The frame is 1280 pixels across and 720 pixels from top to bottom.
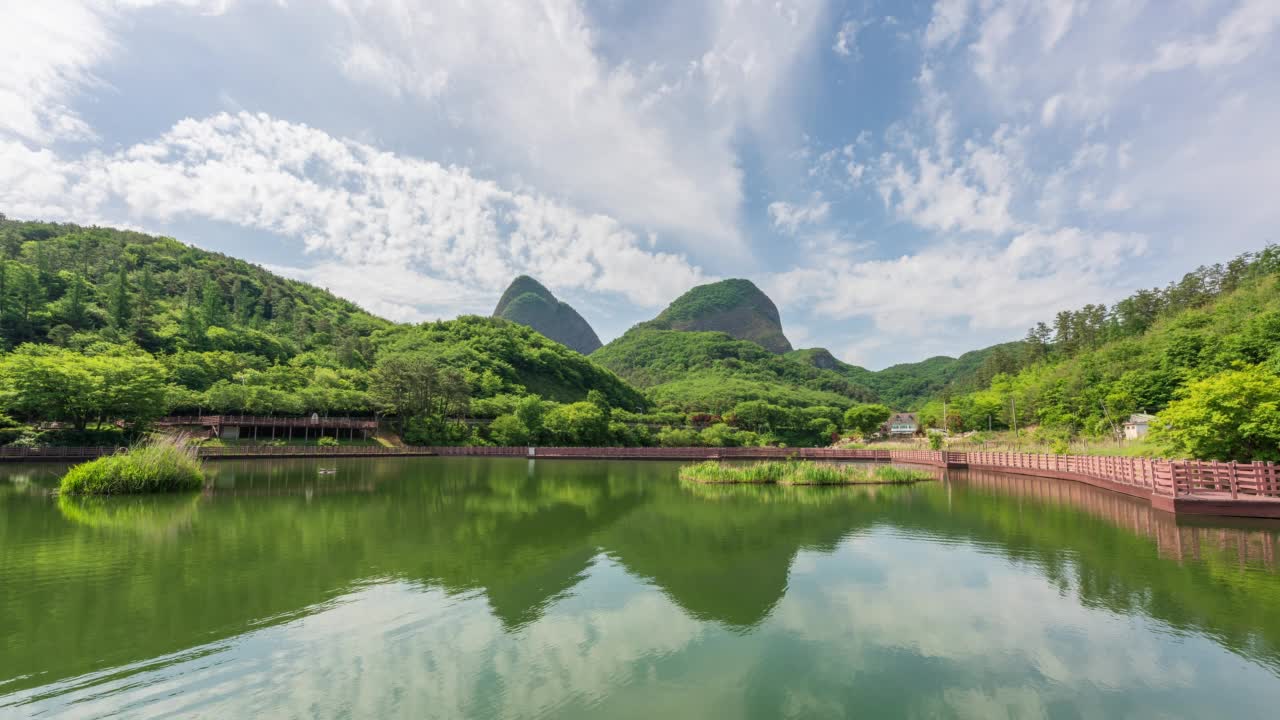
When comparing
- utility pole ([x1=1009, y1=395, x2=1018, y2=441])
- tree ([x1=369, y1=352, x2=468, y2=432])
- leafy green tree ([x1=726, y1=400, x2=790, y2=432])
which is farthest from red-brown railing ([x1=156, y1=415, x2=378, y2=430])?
utility pole ([x1=1009, y1=395, x2=1018, y2=441])

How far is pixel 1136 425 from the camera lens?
44.3m

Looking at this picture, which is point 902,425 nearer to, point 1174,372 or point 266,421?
point 1174,372

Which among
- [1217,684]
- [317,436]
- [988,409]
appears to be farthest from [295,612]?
[988,409]

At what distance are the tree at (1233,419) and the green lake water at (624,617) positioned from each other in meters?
4.06

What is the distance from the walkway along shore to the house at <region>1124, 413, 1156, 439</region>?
1422 centimetres

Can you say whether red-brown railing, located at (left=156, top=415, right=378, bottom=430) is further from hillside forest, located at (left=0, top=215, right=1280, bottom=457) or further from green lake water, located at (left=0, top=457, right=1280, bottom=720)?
green lake water, located at (left=0, top=457, right=1280, bottom=720)

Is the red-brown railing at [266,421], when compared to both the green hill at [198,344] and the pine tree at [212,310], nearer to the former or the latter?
the green hill at [198,344]

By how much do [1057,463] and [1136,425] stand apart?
20.6 meters

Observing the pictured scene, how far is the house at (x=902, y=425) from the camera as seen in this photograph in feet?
326

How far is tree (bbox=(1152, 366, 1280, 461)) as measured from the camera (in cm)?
1746

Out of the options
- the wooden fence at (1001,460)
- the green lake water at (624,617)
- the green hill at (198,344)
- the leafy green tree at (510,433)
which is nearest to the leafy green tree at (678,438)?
the wooden fence at (1001,460)

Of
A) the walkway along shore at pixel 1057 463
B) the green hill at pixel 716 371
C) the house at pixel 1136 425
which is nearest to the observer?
the walkway along shore at pixel 1057 463

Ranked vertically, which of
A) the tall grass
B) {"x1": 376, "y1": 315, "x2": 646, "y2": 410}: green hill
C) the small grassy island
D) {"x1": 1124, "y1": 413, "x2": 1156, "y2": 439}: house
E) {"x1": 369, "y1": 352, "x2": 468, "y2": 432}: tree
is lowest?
the small grassy island

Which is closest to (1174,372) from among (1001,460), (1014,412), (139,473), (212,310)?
(1014,412)
